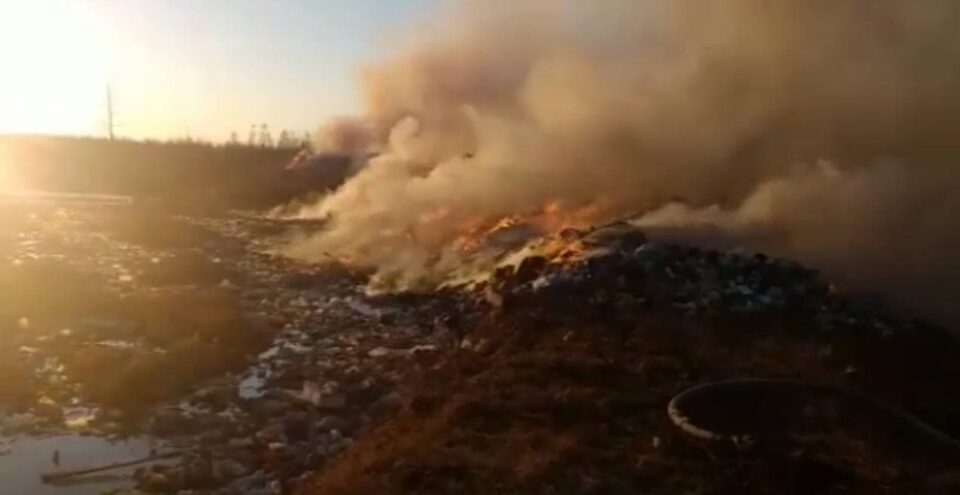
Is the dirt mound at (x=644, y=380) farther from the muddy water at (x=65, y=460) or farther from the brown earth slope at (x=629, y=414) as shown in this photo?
the muddy water at (x=65, y=460)

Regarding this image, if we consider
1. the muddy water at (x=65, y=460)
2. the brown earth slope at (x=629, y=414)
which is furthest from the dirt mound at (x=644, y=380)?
the muddy water at (x=65, y=460)

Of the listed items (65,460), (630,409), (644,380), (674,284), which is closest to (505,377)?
(644,380)

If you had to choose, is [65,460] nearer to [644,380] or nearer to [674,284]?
[644,380]

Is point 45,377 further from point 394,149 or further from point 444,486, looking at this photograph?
point 394,149

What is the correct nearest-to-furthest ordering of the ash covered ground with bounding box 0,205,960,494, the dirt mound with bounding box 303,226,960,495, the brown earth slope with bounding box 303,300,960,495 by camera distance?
the brown earth slope with bounding box 303,300,960,495
the dirt mound with bounding box 303,226,960,495
the ash covered ground with bounding box 0,205,960,494

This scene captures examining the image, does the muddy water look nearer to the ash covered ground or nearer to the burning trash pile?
the ash covered ground

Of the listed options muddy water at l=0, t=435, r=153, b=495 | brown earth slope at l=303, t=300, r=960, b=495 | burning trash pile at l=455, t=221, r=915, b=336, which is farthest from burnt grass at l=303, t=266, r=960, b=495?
muddy water at l=0, t=435, r=153, b=495
